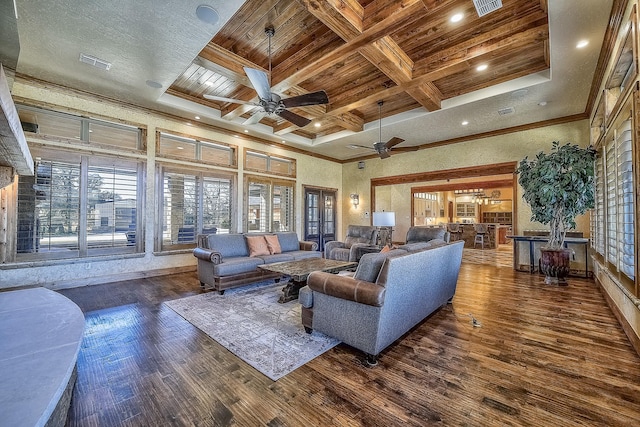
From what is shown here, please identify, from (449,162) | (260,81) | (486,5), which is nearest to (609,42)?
(486,5)

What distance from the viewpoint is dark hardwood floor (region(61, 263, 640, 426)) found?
1.66 m

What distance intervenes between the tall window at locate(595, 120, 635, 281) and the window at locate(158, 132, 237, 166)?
22.1 ft

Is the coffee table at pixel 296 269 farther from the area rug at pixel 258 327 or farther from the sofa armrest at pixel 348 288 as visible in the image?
the sofa armrest at pixel 348 288

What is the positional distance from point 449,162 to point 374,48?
4815mm

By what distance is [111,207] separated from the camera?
4941 millimetres

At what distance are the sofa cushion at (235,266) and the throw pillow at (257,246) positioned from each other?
0.38 meters

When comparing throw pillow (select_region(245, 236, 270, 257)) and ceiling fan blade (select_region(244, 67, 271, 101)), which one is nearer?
ceiling fan blade (select_region(244, 67, 271, 101))

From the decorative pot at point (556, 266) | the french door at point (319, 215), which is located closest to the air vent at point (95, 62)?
the french door at point (319, 215)

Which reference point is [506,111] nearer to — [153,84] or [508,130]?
[508,130]

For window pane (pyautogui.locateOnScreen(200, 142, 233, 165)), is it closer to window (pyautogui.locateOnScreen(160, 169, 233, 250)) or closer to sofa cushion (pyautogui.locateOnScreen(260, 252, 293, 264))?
window (pyautogui.locateOnScreen(160, 169, 233, 250))

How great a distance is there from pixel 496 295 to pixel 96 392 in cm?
491

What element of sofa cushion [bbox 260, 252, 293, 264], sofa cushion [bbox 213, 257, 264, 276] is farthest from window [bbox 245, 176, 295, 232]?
sofa cushion [bbox 213, 257, 264, 276]

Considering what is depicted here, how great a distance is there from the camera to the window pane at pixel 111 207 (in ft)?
15.6

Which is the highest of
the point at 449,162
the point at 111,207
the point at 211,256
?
the point at 449,162
